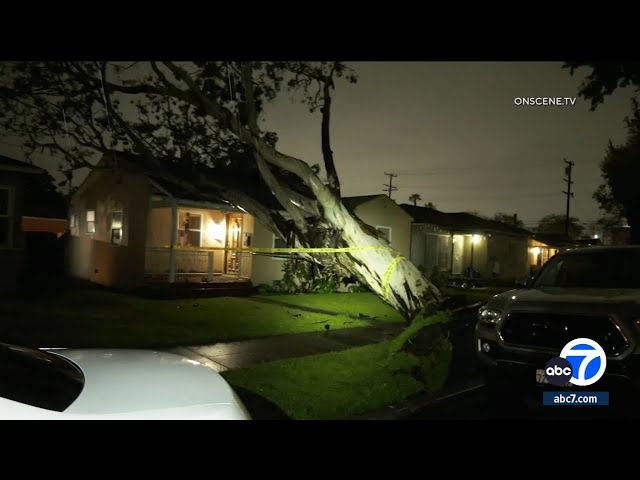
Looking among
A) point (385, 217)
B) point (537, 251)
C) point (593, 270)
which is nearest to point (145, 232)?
point (385, 217)

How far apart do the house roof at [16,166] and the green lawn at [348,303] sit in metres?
6.79

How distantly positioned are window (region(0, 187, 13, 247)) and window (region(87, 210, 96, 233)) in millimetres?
4688

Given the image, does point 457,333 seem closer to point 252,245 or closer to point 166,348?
point 166,348

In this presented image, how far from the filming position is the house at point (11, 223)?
43.4 feet

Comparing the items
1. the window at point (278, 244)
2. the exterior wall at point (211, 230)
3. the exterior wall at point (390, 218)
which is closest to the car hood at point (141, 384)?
the window at point (278, 244)

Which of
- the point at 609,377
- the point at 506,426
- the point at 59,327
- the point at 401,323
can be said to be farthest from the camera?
the point at 401,323

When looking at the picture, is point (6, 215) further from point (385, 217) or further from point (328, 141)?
point (385, 217)

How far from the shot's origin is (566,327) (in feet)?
17.0

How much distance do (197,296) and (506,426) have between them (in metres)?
10.7

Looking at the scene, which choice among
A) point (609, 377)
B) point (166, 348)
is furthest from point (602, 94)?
point (166, 348)

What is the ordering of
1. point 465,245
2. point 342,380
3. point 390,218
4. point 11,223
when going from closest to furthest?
point 342,380 → point 11,223 → point 390,218 → point 465,245

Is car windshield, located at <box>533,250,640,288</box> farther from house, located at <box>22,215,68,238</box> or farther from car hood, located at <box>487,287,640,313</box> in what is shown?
house, located at <box>22,215,68,238</box>

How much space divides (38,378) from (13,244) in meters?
12.2

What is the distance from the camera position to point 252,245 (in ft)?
57.6
